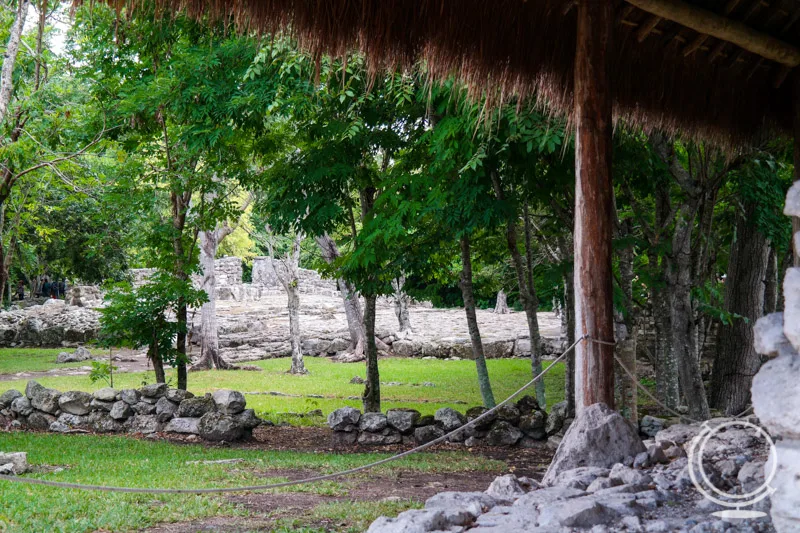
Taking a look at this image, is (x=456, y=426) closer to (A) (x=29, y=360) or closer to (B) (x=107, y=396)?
(B) (x=107, y=396)

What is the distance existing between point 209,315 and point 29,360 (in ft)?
17.9

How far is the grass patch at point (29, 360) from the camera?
19208 mm

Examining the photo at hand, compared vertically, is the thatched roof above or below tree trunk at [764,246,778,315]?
above

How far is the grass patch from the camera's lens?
19.2 metres

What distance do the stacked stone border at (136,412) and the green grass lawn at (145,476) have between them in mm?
567

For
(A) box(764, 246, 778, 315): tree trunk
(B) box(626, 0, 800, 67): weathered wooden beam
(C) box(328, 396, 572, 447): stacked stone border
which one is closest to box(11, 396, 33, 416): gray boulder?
(C) box(328, 396, 572, 447): stacked stone border

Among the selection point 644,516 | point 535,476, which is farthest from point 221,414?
point 644,516

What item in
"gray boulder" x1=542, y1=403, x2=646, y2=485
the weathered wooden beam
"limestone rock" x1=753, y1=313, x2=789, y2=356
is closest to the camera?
"limestone rock" x1=753, y1=313, x2=789, y2=356

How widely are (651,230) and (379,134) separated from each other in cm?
377

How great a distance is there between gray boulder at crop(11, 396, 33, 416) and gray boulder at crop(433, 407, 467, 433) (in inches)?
238

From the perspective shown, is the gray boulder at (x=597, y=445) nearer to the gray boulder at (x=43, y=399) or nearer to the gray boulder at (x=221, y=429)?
the gray boulder at (x=221, y=429)

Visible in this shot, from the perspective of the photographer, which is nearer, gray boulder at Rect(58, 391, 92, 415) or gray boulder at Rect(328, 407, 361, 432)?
gray boulder at Rect(328, 407, 361, 432)

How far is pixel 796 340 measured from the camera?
2.55m

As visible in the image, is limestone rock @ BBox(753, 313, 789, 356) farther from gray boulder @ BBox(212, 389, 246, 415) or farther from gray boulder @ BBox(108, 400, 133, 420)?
gray boulder @ BBox(108, 400, 133, 420)
